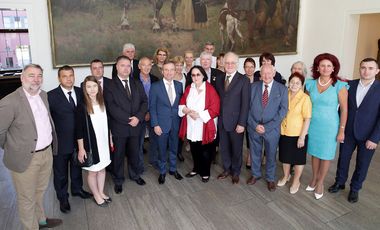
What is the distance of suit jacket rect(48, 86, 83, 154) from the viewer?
3.00 metres

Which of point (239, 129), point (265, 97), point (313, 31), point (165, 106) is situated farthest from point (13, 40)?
point (313, 31)

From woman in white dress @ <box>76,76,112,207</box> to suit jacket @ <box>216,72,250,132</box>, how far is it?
1.57m

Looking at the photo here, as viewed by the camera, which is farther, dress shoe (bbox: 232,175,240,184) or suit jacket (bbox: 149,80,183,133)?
dress shoe (bbox: 232,175,240,184)

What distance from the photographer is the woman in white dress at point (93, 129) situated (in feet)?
10.3

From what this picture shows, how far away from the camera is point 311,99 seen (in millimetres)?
3531

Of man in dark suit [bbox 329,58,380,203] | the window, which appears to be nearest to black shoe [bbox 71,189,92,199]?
man in dark suit [bbox 329,58,380,203]

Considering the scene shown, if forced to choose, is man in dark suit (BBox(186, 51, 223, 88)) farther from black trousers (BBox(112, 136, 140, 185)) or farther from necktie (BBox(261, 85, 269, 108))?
black trousers (BBox(112, 136, 140, 185))

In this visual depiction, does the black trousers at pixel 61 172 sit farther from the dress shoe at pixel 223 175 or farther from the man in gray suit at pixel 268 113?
the man in gray suit at pixel 268 113

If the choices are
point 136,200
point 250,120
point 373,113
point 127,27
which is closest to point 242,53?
point 127,27

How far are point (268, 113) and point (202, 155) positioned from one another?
3.83 feet

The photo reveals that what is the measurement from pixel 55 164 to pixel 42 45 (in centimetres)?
322

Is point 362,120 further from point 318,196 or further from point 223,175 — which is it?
point 223,175

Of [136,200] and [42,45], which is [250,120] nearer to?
[136,200]

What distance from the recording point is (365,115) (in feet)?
10.9
